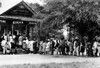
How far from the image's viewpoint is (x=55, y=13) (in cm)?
2689

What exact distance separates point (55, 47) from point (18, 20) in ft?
29.3

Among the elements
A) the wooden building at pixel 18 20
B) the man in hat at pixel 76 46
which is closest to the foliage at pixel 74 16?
the man in hat at pixel 76 46

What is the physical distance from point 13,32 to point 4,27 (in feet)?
4.15

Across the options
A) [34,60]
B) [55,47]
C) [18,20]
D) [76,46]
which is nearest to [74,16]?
[76,46]

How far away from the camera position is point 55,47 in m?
30.3

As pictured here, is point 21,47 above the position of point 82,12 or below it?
below

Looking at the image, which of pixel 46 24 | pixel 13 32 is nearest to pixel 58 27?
pixel 46 24

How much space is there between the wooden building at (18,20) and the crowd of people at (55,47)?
5754 mm

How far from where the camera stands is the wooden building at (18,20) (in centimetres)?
3708

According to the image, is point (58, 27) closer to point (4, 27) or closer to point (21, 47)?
point (21, 47)

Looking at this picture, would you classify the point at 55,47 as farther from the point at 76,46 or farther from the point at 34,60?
the point at 34,60

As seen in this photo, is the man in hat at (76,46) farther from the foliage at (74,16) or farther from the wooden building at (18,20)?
the wooden building at (18,20)

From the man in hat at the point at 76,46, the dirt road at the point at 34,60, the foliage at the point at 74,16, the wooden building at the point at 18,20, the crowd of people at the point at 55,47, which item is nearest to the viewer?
the dirt road at the point at 34,60

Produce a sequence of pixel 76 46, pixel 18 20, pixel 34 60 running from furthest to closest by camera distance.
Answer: pixel 18 20 → pixel 76 46 → pixel 34 60
